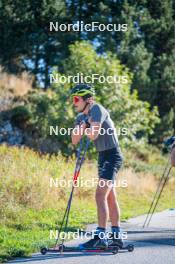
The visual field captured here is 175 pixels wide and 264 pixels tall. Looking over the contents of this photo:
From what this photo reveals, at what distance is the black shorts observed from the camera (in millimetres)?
7402

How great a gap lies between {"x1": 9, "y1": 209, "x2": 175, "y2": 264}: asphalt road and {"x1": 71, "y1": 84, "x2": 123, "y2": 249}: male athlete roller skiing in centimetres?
22

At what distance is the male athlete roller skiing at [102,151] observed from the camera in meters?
7.28

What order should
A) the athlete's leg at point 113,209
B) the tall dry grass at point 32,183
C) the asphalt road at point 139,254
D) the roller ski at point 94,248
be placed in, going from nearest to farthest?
the asphalt road at point 139,254
the roller ski at point 94,248
the athlete's leg at point 113,209
the tall dry grass at point 32,183

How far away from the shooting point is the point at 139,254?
7.39 m

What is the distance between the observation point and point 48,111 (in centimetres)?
2231

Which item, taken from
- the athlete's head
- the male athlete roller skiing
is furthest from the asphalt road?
the athlete's head

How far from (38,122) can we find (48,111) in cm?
175

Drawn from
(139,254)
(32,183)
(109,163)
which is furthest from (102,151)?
(32,183)

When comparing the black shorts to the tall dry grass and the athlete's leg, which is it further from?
the tall dry grass

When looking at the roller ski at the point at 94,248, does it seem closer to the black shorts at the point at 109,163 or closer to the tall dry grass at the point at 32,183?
the black shorts at the point at 109,163

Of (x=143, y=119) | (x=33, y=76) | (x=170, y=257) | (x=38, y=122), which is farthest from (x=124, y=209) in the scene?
(x=33, y=76)

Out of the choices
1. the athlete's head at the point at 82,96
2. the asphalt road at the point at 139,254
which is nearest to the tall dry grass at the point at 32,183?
the asphalt road at the point at 139,254

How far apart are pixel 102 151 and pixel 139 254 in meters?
1.45

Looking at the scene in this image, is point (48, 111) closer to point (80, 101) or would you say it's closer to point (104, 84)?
point (104, 84)
